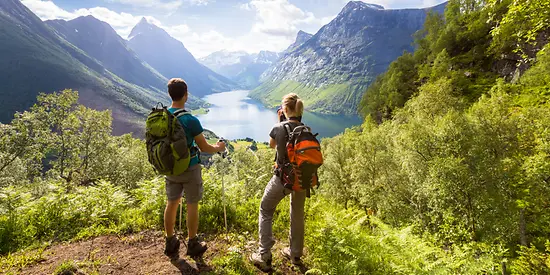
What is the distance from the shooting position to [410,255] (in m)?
4.09

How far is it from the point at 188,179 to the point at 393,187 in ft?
83.0

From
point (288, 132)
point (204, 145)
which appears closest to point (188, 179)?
point (204, 145)

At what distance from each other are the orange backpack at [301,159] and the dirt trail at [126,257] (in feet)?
5.55

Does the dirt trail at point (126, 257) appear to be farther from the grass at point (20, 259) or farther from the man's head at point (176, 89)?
the man's head at point (176, 89)

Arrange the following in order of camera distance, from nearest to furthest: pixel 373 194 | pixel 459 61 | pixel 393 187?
1. pixel 393 187
2. pixel 373 194
3. pixel 459 61

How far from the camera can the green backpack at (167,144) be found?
13.7ft

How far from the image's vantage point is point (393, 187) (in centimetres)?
2575

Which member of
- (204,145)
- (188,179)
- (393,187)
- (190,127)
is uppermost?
(190,127)

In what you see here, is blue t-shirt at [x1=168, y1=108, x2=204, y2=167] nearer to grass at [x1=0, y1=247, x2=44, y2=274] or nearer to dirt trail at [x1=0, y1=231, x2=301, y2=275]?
dirt trail at [x1=0, y1=231, x2=301, y2=275]

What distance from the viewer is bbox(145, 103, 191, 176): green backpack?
13.7 feet

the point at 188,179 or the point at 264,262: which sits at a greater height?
the point at 188,179

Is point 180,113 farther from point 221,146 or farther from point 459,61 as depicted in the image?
point 459,61

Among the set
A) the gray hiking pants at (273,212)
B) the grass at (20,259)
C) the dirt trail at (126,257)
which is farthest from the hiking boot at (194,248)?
the grass at (20,259)

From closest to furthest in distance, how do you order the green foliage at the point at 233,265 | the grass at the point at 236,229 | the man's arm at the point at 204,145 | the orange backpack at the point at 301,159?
1. the grass at the point at 236,229
2. the orange backpack at the point at 301,159
3. the green foliage at the point at 233,265
4. the man's arm at the point at 204,145
